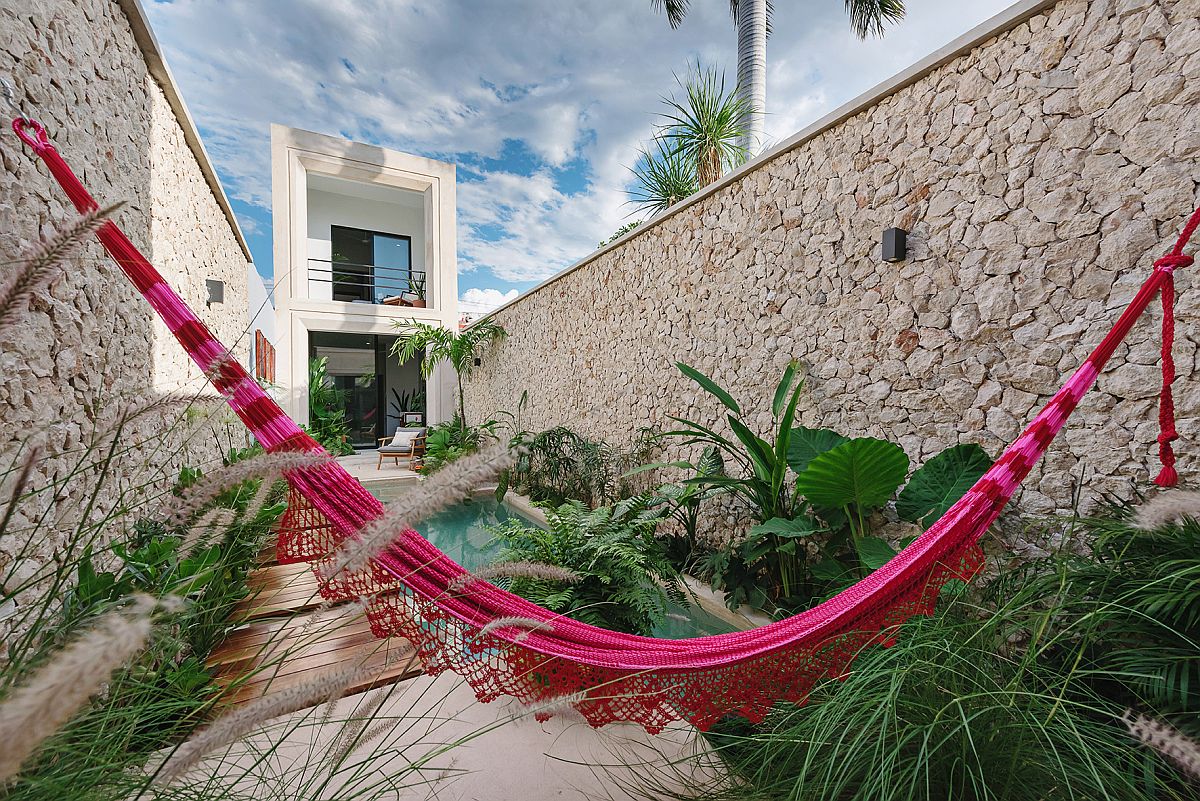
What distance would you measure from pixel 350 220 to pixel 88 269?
9734mm

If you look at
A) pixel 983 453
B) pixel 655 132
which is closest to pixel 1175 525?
pixel 983 453

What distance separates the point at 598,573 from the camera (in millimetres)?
2000

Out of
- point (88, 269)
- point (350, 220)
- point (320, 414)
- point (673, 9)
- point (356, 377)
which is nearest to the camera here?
point (88, 269)

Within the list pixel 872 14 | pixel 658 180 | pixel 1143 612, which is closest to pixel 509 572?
pixel 1143 612

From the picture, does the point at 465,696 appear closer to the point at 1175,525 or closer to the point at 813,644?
the point at 813,644

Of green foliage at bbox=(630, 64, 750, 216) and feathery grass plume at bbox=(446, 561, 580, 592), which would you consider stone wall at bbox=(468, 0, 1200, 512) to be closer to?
green foliage at bbox=(630, 64, 750, 216)

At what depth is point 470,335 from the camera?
7863 millimetres

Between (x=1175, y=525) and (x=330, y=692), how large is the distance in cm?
188

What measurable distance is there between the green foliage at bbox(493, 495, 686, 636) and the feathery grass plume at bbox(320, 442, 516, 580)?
1.35m

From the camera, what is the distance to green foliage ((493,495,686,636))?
199cm

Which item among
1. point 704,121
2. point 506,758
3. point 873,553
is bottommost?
point 506,758

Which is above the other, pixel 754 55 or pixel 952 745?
pixel 754 55

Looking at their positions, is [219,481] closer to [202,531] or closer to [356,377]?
[202,531]

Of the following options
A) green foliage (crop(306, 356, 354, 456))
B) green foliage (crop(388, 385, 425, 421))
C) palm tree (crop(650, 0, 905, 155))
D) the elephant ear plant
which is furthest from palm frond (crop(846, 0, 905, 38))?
green foliage (crop(388, 385, 425, 421))
